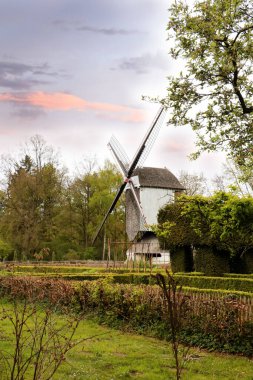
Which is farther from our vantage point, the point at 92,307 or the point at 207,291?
the point at 92,307

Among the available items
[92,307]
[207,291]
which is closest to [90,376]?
[207,291]

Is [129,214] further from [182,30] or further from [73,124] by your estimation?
[182,30]

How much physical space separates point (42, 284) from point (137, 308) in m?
5.45

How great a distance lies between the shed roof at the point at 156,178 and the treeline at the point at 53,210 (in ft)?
29.3

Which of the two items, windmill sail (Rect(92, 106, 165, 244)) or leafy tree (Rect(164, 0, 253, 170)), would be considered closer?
leafy tree (Rect(164, 0, 253, 170))

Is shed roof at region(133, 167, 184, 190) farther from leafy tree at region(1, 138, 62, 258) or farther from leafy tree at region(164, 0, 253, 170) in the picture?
leafy tree at region(164, 0, 253, 170)

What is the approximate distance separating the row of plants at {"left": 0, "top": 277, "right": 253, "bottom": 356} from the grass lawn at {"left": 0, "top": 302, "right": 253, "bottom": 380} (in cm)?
54

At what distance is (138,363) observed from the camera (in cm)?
941

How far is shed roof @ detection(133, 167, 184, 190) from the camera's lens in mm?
46031

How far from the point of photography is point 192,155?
1588 centimetres

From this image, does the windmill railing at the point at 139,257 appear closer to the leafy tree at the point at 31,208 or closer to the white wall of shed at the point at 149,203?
the white wall of shed at the point at 149,203

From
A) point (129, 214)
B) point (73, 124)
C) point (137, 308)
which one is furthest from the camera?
Answer: point (129, 214)

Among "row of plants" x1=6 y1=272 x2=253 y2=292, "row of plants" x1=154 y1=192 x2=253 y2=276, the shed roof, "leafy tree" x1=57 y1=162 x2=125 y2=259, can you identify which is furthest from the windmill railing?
the shed roof

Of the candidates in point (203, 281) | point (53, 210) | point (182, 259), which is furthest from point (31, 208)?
point (203, 281)
